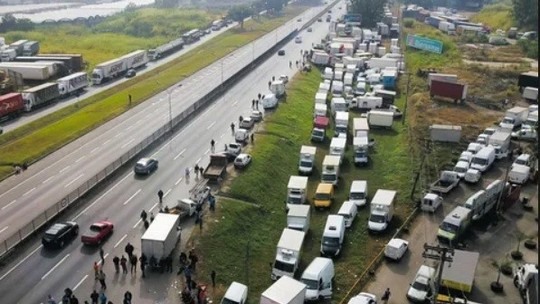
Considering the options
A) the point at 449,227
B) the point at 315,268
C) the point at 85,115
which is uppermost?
the point at 85,115

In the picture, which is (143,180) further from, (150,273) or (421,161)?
(421,161)

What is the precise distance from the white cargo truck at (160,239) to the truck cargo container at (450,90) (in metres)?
57.7

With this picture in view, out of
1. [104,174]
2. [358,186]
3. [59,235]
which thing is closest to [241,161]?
[358,186]

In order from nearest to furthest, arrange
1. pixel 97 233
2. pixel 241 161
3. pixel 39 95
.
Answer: pixel 97 233
pixel 241 161
pixel 39 95

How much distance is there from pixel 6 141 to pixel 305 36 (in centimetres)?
10173

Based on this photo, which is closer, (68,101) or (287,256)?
(287,256)

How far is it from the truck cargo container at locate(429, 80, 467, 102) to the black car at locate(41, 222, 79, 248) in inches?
2437

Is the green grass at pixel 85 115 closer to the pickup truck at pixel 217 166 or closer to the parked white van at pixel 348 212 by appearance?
the pickup truck at pixel 217 166

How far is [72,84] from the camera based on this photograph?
8956cm

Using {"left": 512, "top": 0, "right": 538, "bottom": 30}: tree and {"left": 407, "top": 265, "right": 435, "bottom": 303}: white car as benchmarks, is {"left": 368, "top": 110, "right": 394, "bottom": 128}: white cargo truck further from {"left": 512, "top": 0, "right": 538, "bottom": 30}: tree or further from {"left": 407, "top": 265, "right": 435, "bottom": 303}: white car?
{"left": 512, "top": 0, "right": 538, "bottom": 30}: tree

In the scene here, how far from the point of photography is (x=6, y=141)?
214 feet

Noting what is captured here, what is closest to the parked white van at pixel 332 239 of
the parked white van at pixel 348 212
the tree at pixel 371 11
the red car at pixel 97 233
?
the parked white van at pixel 348 212

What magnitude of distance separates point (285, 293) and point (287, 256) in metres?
6.75

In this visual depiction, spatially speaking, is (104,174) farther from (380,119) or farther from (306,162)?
(380,119)
